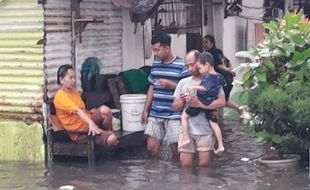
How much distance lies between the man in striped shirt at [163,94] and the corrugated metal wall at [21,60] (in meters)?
1.58

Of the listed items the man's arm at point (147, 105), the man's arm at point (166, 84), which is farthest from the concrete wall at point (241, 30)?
the man's arm at point (166, 84)

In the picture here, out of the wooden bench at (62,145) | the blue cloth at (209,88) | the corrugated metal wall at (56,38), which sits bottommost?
the wooden bench at (62,145)

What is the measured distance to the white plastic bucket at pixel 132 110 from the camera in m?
10.2

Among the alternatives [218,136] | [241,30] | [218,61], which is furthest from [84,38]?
[241,30]

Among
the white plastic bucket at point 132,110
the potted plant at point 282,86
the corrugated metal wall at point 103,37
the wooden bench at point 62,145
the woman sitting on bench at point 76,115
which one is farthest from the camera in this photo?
the corrugated metal wall at point 103,37

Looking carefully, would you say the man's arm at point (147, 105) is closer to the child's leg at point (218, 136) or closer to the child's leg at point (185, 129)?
the child's leg at point (185, 129)

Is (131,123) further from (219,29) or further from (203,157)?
(219,29)

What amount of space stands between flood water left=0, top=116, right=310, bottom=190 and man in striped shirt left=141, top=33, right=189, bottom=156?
450mm

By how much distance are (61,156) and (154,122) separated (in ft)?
4.90

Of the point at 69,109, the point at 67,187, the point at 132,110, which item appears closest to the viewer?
the point at 67,187

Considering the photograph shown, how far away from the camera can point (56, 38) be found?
977 centimetres

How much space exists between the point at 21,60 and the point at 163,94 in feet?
7.02

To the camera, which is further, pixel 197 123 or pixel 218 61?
pixel 218 61

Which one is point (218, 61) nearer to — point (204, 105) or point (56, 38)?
point (56, 38)
